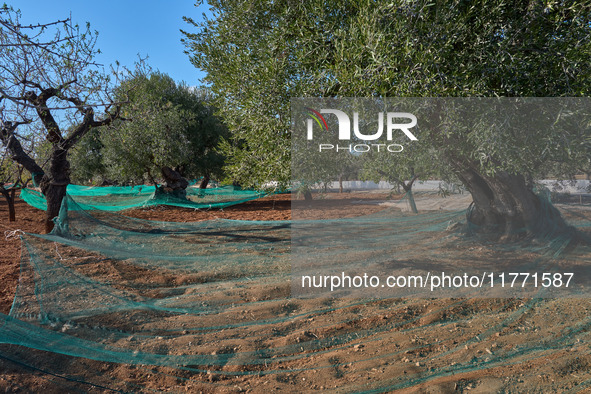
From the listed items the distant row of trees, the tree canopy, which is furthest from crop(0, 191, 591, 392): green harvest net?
the tree canopy

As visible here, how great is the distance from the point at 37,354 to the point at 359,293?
461cm

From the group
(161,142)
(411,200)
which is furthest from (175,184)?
(411,200)

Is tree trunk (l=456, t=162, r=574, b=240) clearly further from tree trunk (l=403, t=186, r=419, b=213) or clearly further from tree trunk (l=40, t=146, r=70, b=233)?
tree trunk (l=40, t=146, r=70, b=233)

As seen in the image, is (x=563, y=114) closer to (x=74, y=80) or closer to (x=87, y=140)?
(x=74, y=80)

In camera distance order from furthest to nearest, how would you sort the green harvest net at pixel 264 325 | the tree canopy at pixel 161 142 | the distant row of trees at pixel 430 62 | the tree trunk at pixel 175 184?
the tree trunk at pixel 175 184 → the tree canopy at pixel 161 142 → the distant row of trees at pixel 430 62 → the green harvest net at pixel 264 325

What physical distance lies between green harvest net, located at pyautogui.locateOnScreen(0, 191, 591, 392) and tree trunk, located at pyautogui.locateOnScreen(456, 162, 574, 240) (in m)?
0.30

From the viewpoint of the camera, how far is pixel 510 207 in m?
8.26

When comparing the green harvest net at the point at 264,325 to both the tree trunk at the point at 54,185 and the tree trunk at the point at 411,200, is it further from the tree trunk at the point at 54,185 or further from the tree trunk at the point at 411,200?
the tree trunk at the point at 54,185

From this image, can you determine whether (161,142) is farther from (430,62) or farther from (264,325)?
(430,62)

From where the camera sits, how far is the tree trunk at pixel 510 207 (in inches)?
313

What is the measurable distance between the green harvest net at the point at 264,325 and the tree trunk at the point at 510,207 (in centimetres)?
30

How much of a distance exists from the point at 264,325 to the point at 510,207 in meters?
5.94

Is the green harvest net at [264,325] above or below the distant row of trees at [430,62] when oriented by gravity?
below

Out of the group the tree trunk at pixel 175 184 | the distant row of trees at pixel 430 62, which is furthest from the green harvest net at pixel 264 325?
the tree trunk at pixel 175 184
